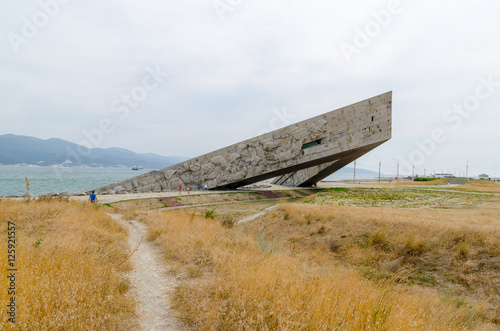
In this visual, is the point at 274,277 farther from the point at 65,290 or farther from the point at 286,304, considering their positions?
the point at 65,290

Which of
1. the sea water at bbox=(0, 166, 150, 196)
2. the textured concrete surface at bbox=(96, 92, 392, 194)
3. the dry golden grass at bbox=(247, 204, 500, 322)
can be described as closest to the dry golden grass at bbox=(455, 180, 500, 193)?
the textured concrete surface at bbox=(96, 92, 392, 194)

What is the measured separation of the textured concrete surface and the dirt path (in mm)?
18510

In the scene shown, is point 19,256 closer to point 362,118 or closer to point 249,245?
point 249,245

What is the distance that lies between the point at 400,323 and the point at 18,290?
4.42 meters

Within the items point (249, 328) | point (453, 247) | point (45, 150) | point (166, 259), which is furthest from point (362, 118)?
point (45, 150)

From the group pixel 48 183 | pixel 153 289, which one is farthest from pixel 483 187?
pixel 48 183

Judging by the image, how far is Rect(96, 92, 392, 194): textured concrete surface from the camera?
2300 cm

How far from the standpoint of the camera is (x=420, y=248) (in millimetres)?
7812

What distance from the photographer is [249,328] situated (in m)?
2.94

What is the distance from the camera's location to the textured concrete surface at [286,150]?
75.5 ft

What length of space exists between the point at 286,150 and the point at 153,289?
817 inches

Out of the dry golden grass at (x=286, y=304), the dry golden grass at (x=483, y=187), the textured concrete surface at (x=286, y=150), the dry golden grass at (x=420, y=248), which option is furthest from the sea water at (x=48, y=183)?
the dry golden grass at (x=483, y=187)

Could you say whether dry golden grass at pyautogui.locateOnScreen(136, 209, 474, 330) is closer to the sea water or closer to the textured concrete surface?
the textured concrete surface

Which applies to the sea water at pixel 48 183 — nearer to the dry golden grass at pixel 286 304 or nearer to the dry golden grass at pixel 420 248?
the dry golden grass at pixel 420 248
